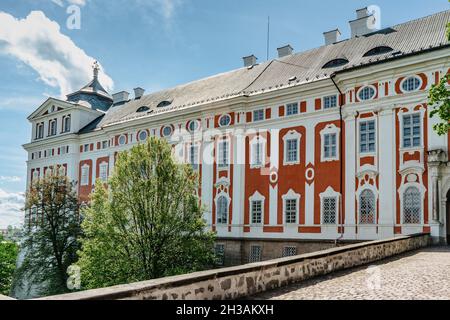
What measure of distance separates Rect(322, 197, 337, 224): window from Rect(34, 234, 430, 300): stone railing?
10.4 m

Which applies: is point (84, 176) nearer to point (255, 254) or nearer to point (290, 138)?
point (255, 254)

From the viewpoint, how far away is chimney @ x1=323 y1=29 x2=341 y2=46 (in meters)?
28.2

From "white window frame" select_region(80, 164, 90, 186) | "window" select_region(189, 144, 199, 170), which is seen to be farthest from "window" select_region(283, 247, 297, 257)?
"white window frame" select_region(80, 164, 90, 186)

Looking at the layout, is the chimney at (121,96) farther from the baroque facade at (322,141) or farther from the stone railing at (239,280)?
the stone railing at (239,280)

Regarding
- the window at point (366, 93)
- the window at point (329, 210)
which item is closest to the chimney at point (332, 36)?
the window at point (366, 93)

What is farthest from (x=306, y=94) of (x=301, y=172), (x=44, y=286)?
(x=44, y=286)

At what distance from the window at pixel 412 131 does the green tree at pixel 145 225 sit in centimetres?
990

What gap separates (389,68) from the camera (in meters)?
21.1

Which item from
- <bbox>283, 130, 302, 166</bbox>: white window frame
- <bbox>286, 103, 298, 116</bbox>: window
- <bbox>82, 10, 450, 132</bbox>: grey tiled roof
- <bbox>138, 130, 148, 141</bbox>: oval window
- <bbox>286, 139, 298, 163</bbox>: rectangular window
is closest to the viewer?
<bbox>82, 10, 450, 132</bbox>: grey tiled roof

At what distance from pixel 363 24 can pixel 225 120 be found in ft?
31.3

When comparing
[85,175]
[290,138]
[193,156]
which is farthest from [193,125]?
[85,175]

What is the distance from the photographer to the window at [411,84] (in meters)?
20.5

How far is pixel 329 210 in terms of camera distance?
74.5 ft

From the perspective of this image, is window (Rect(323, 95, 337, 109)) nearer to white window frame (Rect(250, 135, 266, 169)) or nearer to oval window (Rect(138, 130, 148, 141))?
white window frame (Rect(250, 135, 266, 169))
